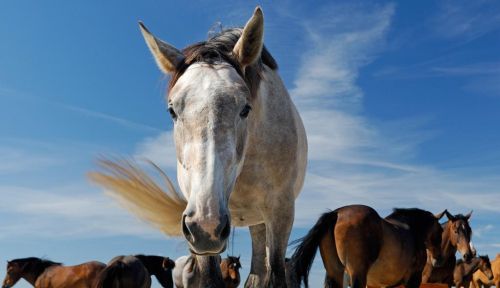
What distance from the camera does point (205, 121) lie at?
3047 millimetres

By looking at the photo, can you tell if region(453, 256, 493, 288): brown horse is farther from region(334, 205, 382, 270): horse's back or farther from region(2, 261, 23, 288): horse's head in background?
region(2, 261, 23, 288): horse's head in background

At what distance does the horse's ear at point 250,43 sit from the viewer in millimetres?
3510

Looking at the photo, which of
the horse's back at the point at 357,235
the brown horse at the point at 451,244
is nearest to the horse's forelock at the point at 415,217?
the horse's back at the point at 357,235

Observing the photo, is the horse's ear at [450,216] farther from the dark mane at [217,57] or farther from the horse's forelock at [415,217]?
the dark mane at [217,57]

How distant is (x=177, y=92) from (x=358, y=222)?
16.6ft

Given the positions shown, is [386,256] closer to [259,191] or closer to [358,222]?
[358,222]

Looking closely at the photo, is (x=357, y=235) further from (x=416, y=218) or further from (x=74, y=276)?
(x=74, y=276)

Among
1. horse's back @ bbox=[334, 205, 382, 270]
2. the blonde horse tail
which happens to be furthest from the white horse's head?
horse's back @ bbox=[334, 205, 382, 270]

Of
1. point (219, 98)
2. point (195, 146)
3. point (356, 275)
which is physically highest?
point (219, 98)

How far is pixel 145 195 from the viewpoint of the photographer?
4746mm

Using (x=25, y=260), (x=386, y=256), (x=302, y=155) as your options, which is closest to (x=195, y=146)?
(x=302, y=155)

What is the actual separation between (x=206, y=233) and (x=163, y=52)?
1.44m

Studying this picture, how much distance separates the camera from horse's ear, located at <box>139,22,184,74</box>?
3.65 m

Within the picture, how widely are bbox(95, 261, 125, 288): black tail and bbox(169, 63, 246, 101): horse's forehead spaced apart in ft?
34.6
